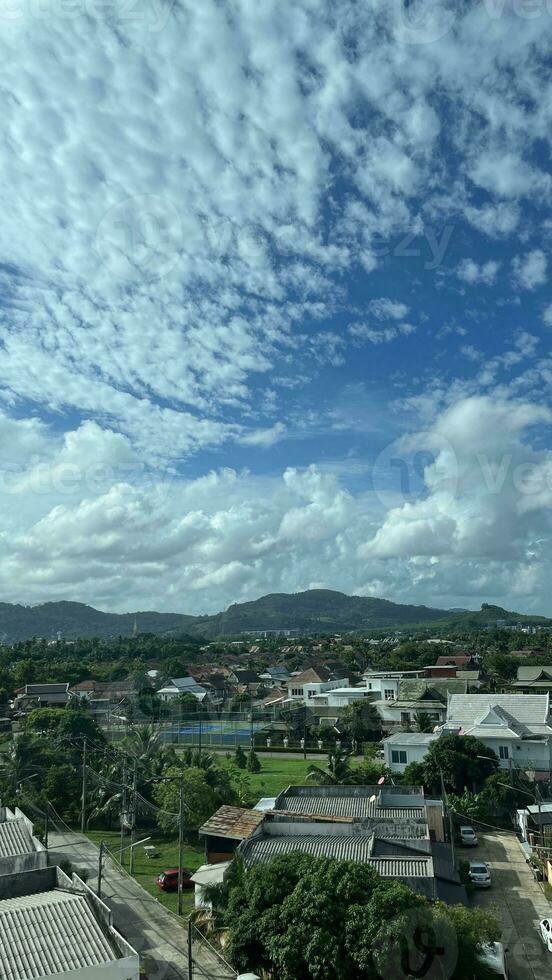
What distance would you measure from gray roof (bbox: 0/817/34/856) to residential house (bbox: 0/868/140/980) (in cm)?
346

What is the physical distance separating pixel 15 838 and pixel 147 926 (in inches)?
160

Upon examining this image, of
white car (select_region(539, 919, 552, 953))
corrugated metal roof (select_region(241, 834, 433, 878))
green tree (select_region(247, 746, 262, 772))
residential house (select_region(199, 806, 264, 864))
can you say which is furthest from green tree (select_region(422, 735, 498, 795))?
white car (select_region(539, 919, 552, 953))

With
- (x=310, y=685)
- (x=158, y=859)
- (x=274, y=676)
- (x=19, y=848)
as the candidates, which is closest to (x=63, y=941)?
(x=19, y=848)

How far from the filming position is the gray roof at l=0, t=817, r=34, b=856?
17.1m

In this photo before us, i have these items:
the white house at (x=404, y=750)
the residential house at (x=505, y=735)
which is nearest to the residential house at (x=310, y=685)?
the residential house at (x=505, y=735)

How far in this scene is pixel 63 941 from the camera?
37.8 feet

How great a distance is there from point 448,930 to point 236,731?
35523 millimetres

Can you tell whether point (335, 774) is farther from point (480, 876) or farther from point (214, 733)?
point (214, 733)

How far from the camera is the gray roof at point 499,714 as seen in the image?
33750 millimetres

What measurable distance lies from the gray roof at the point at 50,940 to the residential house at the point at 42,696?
169 ft

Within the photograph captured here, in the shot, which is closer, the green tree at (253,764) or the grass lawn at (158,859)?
the grass lawn at (158,859)

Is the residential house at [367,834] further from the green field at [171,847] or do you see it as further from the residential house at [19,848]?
the residential house at [19,848]

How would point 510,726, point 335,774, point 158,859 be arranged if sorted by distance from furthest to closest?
point 510,726 → point 335,774 → point 158,859

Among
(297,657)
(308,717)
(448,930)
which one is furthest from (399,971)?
(297,657)
